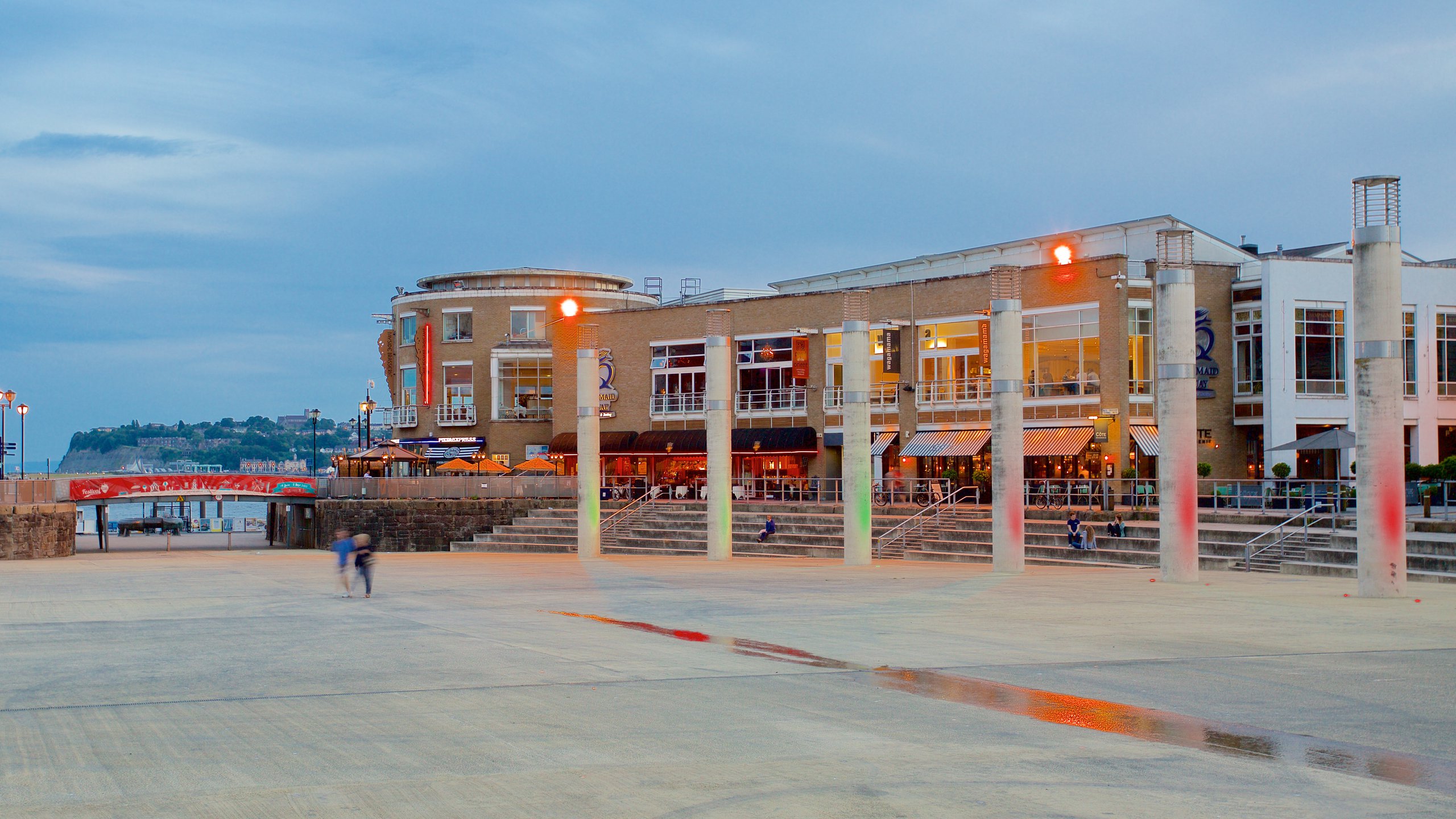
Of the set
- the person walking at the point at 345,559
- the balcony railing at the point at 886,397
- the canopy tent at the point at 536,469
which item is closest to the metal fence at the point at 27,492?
the canopy tent at the point at 536,469

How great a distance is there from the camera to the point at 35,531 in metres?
47.3

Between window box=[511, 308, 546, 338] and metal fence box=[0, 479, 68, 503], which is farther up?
window box=[511, 308, 546, 338]

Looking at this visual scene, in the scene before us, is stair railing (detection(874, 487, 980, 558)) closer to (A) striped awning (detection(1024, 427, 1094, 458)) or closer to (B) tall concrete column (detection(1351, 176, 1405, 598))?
(A) striped awning (detection(1024, 427, 1094, 458))

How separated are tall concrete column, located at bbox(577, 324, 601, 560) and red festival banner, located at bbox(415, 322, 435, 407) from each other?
2868 centimetres

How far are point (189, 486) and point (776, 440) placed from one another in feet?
83.0

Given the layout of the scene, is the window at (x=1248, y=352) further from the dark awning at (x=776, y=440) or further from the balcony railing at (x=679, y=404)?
the balcony railing at (x=679, y=404)

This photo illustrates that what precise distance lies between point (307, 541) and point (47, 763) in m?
55.3

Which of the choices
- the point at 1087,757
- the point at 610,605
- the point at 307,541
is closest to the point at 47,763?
the point at 1087,757

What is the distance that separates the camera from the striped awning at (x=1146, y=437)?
46.1m

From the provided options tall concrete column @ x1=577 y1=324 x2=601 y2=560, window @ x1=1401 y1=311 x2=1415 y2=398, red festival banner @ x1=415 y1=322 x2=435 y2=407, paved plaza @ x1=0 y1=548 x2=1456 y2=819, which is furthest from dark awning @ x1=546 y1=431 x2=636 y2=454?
paved plaza @ x1=0 y1=548 x2=1456 y2=819

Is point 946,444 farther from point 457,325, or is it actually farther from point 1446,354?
point 457,325

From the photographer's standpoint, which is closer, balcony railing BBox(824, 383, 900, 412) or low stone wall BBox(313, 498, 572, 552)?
low stone wall BBox(313, 498, 572, 552)

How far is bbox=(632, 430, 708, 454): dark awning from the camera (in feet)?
197

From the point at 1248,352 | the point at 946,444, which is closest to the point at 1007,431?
the point at 946,444
